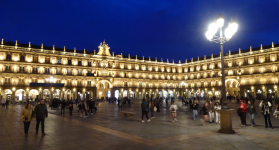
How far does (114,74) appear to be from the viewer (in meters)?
68.6

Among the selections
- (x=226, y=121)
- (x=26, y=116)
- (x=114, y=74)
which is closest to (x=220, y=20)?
(x=226, y=121)

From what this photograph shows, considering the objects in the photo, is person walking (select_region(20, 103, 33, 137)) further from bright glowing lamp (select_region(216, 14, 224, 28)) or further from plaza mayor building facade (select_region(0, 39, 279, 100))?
plaza mayor building facade (select_region(0, 39, 279, 100))

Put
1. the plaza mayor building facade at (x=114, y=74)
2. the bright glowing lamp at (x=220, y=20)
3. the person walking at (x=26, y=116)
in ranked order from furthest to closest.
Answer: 1. the plaza mayor building facade at (x=114, y=74)
2. the bright glowing lamp at (x=220, y=20)
3. the person walking at (x=26, y=116)

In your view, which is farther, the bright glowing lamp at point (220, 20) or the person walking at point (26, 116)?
the bright glowing lamp at point (220, 20)

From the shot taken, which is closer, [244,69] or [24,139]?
[24,139]

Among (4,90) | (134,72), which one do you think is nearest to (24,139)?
(4,90)

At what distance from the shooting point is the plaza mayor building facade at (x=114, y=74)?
5338 centimetres

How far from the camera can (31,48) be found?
183 feet

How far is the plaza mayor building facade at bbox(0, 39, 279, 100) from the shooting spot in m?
53.4

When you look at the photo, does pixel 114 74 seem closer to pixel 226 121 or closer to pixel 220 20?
pixel 220 20

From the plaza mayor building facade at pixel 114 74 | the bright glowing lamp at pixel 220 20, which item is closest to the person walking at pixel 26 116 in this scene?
the bright glowing lamp at pixel 220 20

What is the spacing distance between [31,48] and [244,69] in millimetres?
62733

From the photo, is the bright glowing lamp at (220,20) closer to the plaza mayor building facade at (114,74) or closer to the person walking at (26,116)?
the person walking at (26,116)

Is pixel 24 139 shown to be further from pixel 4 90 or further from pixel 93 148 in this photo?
pixel 4 90
